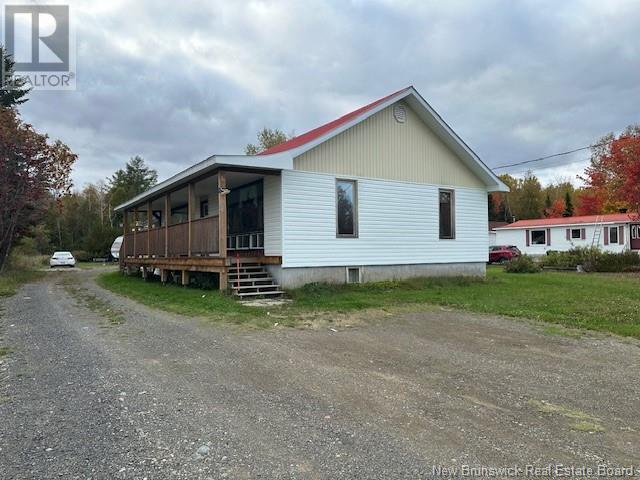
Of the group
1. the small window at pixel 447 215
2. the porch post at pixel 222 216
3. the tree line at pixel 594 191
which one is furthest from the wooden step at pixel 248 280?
the tree line at pixel 594 191

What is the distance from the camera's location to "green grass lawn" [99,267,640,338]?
28.6 ft

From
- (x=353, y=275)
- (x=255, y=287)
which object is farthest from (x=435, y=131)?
(x=255, y=287)

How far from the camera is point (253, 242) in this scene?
1445 cm

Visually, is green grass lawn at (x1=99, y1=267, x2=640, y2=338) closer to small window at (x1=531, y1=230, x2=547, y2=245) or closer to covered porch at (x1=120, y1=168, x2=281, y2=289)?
covered porch at (x1=120, y1=168, x2=281, y2=289)

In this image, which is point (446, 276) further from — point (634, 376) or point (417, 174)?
point (634, 376)

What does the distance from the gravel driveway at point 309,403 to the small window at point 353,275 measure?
587 centimetres

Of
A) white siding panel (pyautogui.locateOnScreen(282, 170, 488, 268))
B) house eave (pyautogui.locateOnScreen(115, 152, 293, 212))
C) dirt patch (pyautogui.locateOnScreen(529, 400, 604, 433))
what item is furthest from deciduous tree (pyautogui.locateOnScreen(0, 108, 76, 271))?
dirt patch (pyautogui.locateOnScreen(529, 400, 604, 433))

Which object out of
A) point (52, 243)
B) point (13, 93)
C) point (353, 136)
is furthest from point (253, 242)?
point (52, 243)

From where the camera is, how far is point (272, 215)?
12.6m

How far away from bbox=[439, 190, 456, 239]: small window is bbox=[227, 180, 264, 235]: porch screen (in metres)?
5.95

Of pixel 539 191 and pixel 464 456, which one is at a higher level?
pixel 539 191

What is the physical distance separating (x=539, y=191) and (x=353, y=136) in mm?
56077

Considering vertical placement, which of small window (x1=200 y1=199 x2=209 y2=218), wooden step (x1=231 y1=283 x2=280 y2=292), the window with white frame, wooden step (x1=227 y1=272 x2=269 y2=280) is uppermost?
small window (x1=200 y1=199 x2=209 y2=218)

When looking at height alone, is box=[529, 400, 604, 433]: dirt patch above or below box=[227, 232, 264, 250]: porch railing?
below
